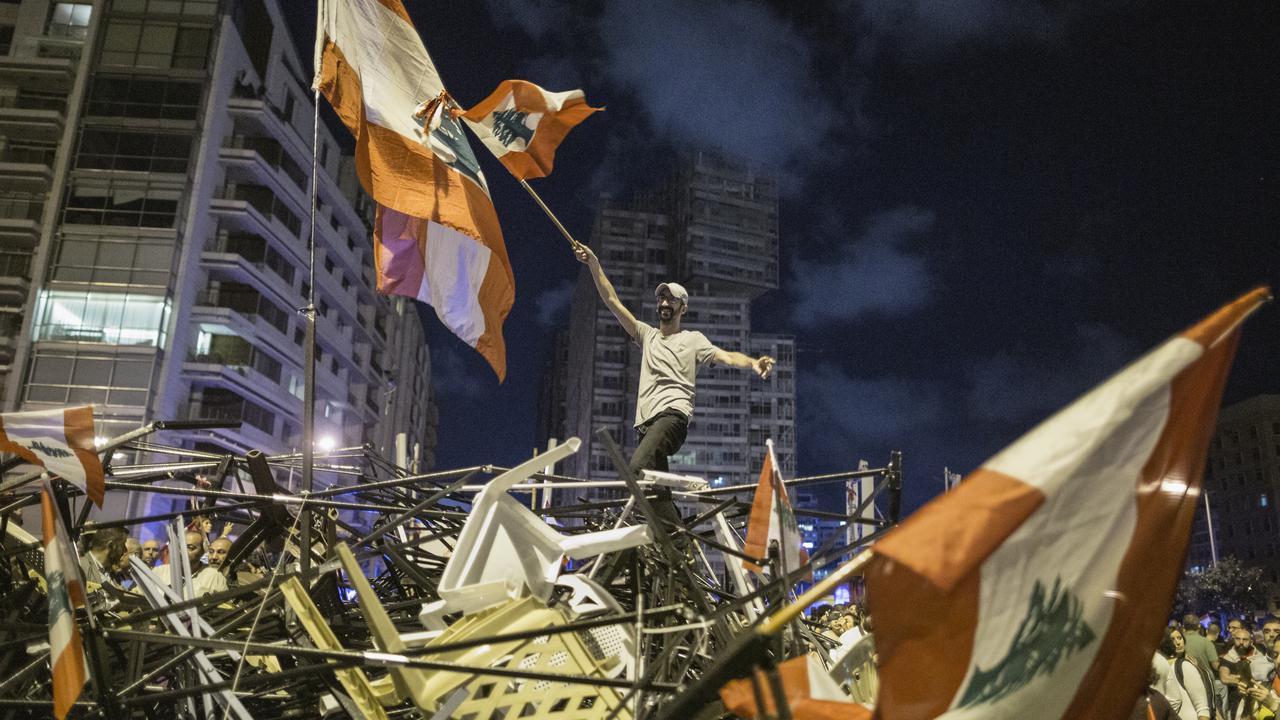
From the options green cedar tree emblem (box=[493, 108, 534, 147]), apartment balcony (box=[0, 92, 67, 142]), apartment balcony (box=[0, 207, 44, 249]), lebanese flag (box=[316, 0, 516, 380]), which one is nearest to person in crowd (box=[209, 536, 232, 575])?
lebanese flag (box=[316, 0, 516, 380])

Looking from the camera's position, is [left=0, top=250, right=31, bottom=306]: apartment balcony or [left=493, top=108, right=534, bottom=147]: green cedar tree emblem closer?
[left=493, top=108, right=534, bottom=147]: green cedar tree emblem

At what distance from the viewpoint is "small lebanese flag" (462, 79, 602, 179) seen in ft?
26.8

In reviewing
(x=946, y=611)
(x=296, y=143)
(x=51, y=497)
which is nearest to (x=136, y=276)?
(x=296, y=143)

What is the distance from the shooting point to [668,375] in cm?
696

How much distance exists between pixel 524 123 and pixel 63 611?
231 inches

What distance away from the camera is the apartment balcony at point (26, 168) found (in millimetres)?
43719

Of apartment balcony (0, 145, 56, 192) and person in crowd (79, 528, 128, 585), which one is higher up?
apartment balcony (0, 145, 56, 192)

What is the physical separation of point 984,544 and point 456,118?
21.2ft

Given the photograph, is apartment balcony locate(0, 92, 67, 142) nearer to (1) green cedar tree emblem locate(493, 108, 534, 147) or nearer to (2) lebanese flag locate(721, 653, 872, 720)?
(1) green cedar tree emblem locate(493, 108, 534, 147)

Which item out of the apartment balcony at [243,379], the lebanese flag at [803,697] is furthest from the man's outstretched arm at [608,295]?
the apartment balcony at [243,379]

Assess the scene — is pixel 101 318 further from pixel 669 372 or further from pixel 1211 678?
pixel 1211 678

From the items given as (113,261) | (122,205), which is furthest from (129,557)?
(122,205)

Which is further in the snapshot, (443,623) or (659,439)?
(659,439)

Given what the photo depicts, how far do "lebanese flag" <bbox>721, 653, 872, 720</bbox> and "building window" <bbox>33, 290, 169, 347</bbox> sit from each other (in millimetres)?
45153
